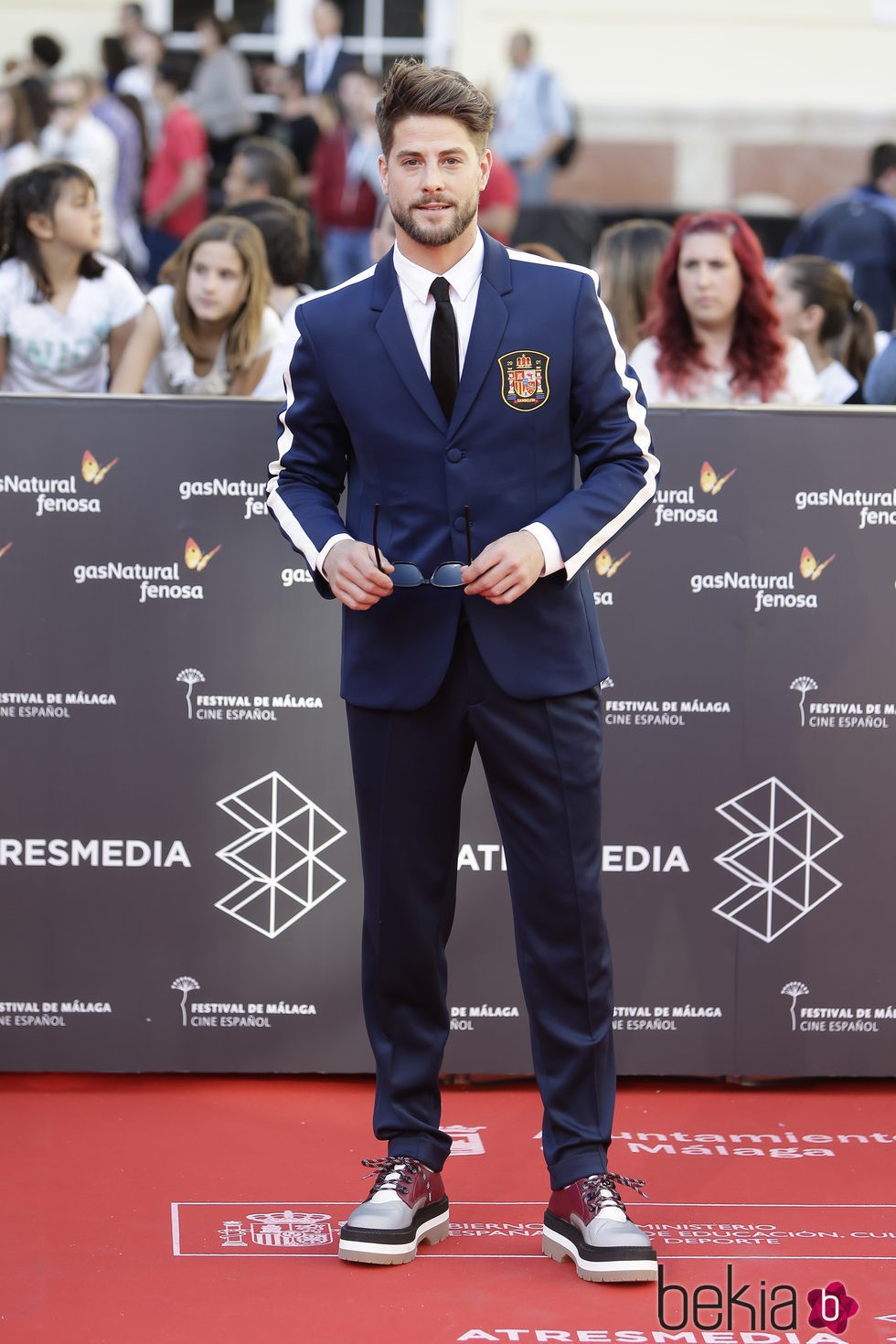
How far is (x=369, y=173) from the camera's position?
10.6 m

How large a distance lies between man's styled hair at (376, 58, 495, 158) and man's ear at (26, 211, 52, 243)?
2583 millimetres

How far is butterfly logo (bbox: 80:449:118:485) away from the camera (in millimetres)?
4078

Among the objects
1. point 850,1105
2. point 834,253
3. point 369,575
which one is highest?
point 834,253

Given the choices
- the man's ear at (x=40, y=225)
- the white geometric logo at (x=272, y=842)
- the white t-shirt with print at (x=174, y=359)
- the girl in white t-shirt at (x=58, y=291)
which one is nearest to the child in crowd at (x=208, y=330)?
the white t-shirt with print at (x=174, y=359)

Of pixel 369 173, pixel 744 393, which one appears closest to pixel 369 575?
pixel 744 393

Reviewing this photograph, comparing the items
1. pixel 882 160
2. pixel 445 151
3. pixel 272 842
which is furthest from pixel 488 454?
pixel 882 160

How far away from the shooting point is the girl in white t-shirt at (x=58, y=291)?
5.28m

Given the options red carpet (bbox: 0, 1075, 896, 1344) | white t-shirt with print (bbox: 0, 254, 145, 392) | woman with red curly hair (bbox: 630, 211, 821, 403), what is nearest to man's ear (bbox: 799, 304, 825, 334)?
woman with red curly hair (bbox: 630, 211, 821, 403)

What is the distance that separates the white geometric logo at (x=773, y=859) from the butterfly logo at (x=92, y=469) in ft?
5.41

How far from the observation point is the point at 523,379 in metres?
3.11

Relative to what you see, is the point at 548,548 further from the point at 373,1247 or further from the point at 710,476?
the point at 373,1247

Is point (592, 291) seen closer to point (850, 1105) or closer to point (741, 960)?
point (741, 960)

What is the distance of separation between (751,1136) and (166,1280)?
1.41m

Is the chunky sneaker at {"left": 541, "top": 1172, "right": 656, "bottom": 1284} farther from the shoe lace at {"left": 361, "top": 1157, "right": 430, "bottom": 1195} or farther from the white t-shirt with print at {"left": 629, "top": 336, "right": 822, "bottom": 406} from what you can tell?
the white t-shirt with print at {"left": 629, "top": 336, "right": 822, "bottom": 406}
